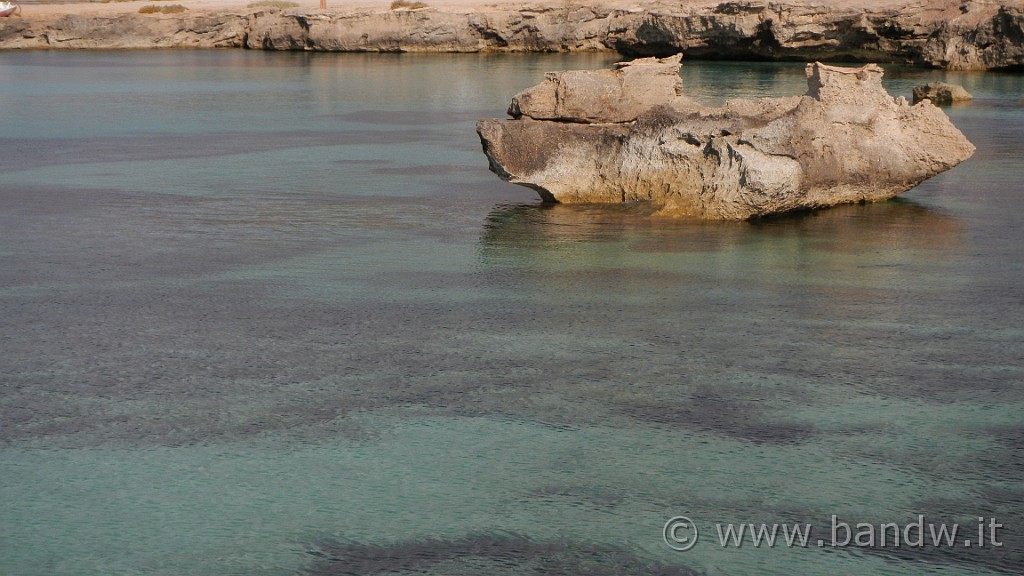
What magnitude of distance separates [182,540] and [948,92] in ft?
64.3

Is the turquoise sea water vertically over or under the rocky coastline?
under

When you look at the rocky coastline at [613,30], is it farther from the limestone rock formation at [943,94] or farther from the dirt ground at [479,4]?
the limestone rock formation at [943,94]

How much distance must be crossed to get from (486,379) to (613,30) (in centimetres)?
3562

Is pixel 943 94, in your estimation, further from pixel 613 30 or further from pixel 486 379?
pixel 613 30

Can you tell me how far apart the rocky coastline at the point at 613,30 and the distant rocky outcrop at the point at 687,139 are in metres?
19.8

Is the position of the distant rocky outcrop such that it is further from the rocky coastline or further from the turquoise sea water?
the rocky coastline

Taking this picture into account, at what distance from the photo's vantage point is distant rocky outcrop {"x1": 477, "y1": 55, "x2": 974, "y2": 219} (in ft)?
34.9

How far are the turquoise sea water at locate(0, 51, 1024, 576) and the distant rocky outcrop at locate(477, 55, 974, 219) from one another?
36 cm

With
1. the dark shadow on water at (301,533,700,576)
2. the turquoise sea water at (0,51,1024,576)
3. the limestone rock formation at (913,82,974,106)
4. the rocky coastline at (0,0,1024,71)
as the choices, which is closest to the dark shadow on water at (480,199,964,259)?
the turquoise sea water at (0,51,1024,576)

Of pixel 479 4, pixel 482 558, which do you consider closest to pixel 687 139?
pixel 482 558

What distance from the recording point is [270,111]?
2084 centimetres

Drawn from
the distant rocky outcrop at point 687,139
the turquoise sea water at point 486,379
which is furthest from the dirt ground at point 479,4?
the distant rocky outcrop at point 687,139

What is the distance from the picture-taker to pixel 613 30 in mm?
40500

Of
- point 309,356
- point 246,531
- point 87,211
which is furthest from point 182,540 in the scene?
point 87,211
